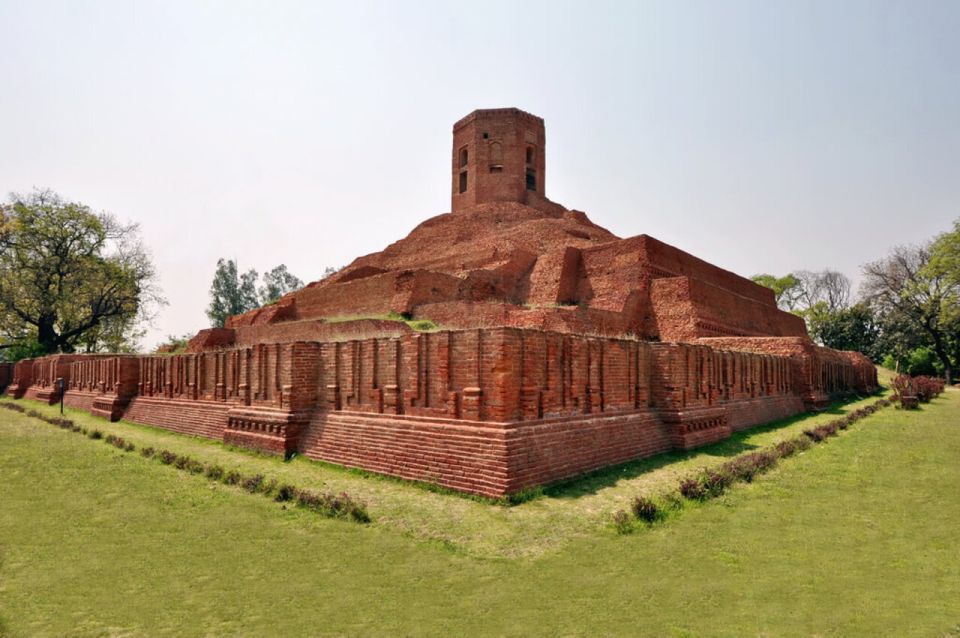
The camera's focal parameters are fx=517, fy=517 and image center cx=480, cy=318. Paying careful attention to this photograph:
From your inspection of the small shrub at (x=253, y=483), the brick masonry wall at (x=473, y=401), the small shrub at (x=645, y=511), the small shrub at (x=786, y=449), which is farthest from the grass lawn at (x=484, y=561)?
the small shrub at (x=786, y=449)

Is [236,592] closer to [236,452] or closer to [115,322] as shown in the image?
[236,452]

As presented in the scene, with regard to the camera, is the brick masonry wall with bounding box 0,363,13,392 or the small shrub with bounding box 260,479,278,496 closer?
the small shrub with bounding box 260,479,278,496

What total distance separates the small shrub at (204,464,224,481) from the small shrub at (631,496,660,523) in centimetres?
590

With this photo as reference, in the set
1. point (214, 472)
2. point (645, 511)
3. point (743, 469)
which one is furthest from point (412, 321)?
point (645, 511)

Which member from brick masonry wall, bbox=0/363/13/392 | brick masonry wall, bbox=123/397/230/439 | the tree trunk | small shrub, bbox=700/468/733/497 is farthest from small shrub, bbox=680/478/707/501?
the tree trunk

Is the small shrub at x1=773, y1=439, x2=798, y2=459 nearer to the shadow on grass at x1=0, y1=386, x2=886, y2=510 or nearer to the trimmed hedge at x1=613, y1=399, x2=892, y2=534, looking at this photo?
the trimmed hedge at x1=613, y1=399, x2=892, y2=534

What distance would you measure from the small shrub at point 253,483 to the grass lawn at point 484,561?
331mm

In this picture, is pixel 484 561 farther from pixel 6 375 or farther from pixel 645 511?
pixel 6 375

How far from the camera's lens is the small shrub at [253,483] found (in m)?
6.97

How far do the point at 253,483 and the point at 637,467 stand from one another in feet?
18.1

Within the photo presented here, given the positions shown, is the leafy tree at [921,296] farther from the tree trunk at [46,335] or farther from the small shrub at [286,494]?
the tree trunk at [46,335]

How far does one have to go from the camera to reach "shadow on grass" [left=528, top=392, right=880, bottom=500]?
640cm

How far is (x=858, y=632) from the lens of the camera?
3.22 metres

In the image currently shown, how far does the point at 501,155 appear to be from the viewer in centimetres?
3494
